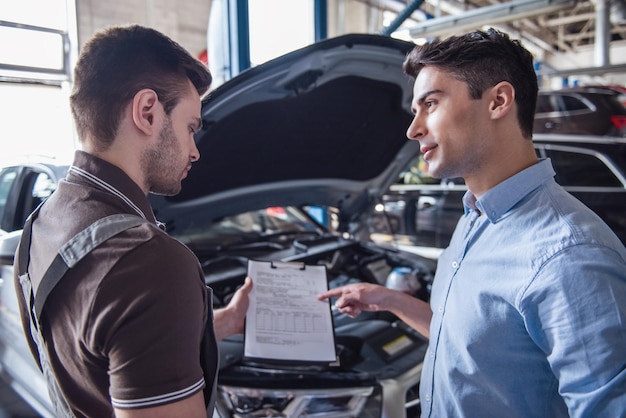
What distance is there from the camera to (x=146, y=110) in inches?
30.6

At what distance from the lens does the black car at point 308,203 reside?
1368mm

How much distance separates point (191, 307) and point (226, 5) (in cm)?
→ 205

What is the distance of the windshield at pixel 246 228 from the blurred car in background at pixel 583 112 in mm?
3409

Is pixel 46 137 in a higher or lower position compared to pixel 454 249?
higher

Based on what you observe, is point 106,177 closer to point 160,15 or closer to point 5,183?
point 5,183

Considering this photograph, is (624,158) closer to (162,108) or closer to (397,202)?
(397,202)

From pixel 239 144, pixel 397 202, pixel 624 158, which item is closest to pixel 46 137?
pixel 239 144

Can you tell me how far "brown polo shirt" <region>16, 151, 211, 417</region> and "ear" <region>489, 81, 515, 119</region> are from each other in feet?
2.22

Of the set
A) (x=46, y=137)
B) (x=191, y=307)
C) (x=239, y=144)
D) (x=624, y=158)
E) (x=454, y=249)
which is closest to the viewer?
(x=191, y=307)

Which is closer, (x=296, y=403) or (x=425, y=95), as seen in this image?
(x=425, y=95)

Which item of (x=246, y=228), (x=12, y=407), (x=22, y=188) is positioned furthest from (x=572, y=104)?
(x=12, y=407)

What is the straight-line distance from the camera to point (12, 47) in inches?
93.4

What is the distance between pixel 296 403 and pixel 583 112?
4.98 m

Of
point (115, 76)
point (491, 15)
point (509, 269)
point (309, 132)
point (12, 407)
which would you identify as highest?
point (491, 15)
